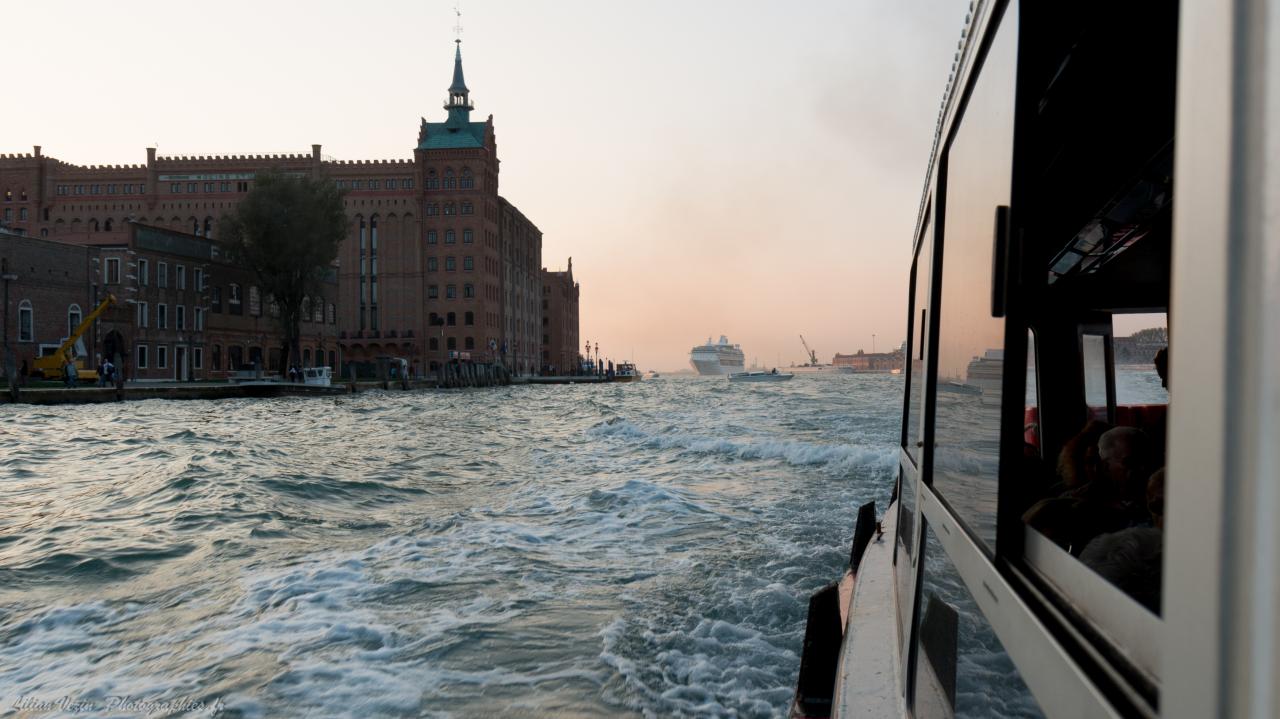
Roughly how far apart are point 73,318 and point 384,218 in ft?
138

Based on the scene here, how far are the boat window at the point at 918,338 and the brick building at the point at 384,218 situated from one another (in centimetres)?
8083

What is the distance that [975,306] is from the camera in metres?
2.00

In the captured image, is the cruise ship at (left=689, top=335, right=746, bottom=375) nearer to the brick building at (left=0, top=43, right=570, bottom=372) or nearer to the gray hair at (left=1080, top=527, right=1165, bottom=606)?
the brick building at (left=0, top=43, right=570, bottom=372)

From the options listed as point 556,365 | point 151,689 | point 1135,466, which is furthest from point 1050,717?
point 556,365

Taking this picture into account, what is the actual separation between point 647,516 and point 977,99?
30.9ft

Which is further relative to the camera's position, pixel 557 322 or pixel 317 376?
pixel 557 322

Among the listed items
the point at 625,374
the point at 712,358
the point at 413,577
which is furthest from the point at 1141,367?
the point at 712,358

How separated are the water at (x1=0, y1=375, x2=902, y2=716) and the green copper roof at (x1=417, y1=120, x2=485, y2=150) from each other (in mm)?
72955

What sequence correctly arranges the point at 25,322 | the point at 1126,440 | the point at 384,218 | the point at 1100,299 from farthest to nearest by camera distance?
the point at 384,218 < the point at 25,322 < the point at 1100,299 < the point at 1126,440

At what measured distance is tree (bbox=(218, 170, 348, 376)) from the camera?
172ft

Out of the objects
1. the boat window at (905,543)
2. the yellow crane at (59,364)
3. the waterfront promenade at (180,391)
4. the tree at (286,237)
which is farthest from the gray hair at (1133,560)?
the tree at (286,237)

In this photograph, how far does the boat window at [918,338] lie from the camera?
323cm

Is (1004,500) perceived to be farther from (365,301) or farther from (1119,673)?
(365,301)

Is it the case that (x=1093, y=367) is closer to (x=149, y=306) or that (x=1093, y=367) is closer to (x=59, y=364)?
(x=59, y=364)
